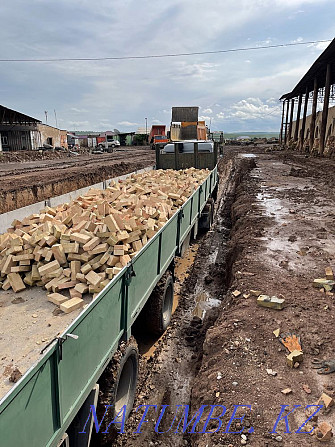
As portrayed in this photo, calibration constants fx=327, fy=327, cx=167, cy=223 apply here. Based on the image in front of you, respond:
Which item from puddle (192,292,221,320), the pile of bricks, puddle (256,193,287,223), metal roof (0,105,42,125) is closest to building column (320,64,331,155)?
puddle (256,193,287,223)

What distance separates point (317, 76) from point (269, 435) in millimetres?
33911

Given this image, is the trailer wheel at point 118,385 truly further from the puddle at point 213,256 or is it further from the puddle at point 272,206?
the puddle at point 272,206

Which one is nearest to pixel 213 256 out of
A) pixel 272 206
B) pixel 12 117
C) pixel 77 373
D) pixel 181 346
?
pixel 272 206

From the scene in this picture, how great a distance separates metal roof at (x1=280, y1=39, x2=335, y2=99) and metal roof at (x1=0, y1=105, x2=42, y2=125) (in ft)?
94.5

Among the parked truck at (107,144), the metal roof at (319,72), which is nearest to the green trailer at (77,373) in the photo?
the metal roof at (319,72)

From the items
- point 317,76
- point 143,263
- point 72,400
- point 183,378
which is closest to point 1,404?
point 72,400

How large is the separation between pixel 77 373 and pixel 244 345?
2.27m

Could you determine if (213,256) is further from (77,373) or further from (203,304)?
(77,373)

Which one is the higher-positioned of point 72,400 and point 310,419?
point 72,400

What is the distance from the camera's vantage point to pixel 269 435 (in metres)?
2.70

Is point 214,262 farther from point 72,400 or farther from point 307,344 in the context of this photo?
point 72,400

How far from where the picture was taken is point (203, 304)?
A: 5.91m

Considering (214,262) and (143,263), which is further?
(214,262)

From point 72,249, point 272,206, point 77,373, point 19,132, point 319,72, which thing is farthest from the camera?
point 19,132
